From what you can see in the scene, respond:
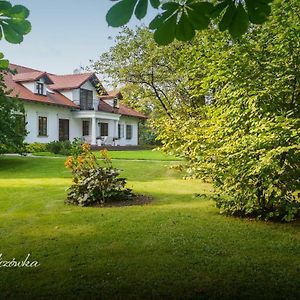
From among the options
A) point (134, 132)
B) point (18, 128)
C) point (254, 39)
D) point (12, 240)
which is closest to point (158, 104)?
point (18, 128)

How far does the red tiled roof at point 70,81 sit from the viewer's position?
1306 inches

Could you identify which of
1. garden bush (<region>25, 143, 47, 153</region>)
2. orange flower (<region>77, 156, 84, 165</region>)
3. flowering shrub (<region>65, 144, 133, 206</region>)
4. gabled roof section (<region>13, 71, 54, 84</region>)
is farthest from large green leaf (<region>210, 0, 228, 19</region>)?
gabled roof section (<region>13, 71, 54, 84</region>)

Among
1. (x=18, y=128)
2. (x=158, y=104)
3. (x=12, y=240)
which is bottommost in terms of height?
(x=12, y=240)

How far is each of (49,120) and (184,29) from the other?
30.1 m

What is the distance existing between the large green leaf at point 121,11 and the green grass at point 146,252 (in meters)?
2.60

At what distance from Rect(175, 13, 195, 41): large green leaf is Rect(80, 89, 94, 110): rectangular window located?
1277 inches

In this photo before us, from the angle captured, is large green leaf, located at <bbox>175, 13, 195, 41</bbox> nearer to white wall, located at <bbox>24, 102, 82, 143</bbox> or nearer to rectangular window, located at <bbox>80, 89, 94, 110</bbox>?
white wall, located at <bbox>24, 102, 82, 143</bbox>

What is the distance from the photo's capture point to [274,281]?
A: 3990 millimetres

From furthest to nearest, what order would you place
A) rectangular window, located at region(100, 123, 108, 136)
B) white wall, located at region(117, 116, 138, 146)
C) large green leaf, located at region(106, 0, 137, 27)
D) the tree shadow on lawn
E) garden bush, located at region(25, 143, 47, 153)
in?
white wall, located at region(117, 116, 138, 146)
rectangular window, located at region(100, 123, 108, 136)
garden bush, located at region(25, 143, 47, 153)
the tree shadow on lawn
large green leaf, located at region(106, 0, 137, 27)

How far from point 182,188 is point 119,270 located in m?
7.02

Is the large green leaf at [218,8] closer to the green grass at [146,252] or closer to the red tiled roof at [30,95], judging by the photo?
the green grass at [146,252]

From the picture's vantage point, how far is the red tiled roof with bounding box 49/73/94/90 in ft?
109

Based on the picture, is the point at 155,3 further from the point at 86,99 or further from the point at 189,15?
the point at 86,99

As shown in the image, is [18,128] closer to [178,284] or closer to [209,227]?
[209,227]
